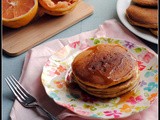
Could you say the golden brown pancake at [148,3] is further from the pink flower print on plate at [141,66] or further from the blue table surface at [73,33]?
the pink flower print on plate at [141,66]

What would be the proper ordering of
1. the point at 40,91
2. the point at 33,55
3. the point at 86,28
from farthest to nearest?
the point at 86,28 → the point at 33,55 → the point at 40,91

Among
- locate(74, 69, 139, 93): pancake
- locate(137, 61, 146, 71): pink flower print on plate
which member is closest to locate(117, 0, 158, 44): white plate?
locate(137, 61, 146, 71): pink flower print on plate

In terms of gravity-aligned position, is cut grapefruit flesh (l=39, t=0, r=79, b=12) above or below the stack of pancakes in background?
below

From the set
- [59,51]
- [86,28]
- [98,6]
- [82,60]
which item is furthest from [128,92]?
[98,6]

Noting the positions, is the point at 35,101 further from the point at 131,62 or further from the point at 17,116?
the point at 131,62

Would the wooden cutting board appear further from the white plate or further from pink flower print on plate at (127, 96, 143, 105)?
pink flower print on plate at (127, 96, 143, 105)

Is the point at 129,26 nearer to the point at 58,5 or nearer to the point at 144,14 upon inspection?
the point at 144,14

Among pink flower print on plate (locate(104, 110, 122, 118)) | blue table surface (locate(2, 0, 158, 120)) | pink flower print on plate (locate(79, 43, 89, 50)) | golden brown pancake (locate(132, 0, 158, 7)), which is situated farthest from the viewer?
golden brown pancake (locate(132, 0, 158, 7))

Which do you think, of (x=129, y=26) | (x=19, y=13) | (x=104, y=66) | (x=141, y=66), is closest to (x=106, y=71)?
(x=104, y=66)
